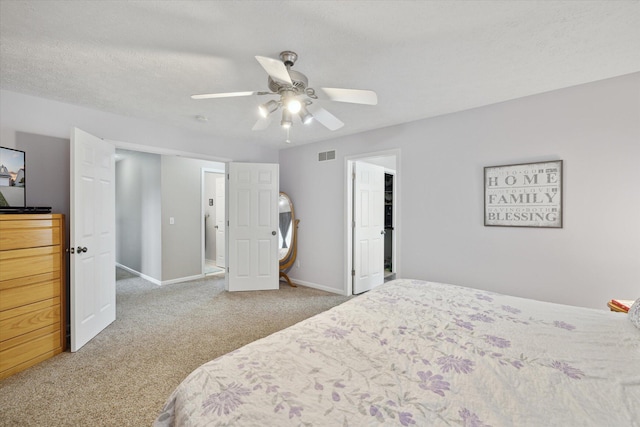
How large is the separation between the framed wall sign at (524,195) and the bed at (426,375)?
1.29 metres

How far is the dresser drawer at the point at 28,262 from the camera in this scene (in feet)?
6.86

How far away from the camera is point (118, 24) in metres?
1.66

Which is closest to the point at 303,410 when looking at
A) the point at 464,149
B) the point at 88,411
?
the point at 88,411

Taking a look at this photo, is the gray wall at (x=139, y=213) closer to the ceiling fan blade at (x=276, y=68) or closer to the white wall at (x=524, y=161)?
the white wall at (x=524, y=161)

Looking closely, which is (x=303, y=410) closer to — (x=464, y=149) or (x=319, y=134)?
(x=464, y=149)

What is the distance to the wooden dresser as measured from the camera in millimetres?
2080

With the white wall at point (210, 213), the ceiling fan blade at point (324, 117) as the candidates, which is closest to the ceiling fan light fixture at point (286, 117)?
the ceiling fan blade at point (324, 117)

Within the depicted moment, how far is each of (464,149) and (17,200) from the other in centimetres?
432

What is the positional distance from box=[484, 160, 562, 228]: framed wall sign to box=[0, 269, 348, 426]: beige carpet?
2251 mm

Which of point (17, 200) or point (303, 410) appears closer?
point (303, 410)

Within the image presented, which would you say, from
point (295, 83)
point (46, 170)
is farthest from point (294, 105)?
point (46, 170)

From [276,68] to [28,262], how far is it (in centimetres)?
249

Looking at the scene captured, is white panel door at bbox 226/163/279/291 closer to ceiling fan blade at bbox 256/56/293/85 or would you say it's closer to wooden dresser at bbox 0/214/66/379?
wooden dresser at bbox 0/214/66/379

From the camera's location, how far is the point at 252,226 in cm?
436
